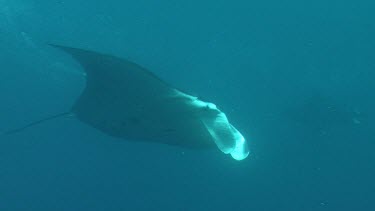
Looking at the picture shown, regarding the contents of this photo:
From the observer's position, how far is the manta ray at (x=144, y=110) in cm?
445

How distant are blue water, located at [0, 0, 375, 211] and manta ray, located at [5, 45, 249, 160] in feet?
10.6

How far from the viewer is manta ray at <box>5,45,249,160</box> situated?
4445 millimetres

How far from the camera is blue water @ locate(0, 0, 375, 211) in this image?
821cm

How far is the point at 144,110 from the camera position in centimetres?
495

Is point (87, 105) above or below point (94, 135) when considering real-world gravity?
below

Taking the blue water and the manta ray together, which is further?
the blue water

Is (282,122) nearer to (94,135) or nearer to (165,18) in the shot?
(165,18)

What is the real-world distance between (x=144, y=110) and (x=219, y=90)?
14.5 feet

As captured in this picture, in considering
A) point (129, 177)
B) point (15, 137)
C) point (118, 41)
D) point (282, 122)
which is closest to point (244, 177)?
point (282, 122)

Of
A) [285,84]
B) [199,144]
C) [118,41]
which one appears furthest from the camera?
[285,84]

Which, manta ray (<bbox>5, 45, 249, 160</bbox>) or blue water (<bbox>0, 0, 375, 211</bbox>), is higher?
blue water (<bbox>0, 0, 375, 211</bbox>)

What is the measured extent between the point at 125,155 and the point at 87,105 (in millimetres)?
8143

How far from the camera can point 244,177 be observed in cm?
1233

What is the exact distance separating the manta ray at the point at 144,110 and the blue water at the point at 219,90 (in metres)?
3.24
